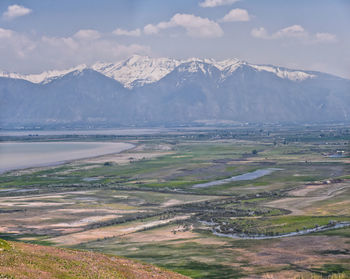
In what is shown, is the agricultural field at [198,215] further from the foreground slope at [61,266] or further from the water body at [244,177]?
the foreground slope at [61,266]

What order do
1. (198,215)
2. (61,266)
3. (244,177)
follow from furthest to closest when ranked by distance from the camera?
(244,177), (198,215), (61,266)

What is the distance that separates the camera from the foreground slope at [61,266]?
121 feet

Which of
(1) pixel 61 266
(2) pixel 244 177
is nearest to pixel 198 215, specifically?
(2) pixel 244 177

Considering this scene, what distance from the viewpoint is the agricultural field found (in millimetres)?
65812

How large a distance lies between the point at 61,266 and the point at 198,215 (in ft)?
184

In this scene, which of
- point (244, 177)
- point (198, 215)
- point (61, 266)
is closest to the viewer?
point (61, 266)

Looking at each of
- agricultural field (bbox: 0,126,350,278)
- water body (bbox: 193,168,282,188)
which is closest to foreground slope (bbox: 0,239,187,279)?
agricultural field (bbox: 0,126,350,278)

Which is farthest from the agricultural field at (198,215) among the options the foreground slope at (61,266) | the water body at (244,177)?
the foreground slope at (61,266)

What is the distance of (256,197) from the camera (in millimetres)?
114625

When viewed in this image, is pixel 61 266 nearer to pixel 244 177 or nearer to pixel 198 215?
pixel 198 215

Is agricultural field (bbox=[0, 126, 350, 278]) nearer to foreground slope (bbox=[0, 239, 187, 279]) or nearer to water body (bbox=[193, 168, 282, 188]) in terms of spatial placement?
water body (bbox=[193, 168, 282, 188])

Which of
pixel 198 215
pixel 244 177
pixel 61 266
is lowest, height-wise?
pixel 198 215

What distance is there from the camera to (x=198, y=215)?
313ft

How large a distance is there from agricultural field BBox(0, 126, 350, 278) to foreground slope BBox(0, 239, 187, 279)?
13549mm
